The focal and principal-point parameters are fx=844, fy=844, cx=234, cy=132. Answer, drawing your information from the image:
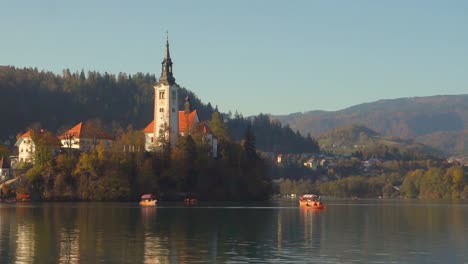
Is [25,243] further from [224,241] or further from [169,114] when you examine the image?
[169,114]

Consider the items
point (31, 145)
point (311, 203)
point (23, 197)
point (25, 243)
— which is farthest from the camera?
point (31, 145)

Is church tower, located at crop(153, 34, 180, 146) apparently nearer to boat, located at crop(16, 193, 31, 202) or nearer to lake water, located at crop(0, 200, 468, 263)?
boat, located at crop(16, 193, 31, 202)

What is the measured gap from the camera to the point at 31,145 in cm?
18688

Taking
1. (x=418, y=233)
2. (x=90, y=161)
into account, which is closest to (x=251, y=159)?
(x=90, y=161)

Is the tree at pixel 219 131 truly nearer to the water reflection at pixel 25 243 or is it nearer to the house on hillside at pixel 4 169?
the house on hillside at pixel 4 169

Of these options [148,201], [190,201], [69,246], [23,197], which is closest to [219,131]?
[190,201]

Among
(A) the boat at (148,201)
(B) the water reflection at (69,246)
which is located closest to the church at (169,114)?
(A) the boat at (148,201)

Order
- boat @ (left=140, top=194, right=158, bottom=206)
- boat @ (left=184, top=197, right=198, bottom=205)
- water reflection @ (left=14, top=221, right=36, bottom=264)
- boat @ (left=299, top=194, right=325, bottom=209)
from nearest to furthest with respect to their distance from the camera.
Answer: water reflection @ (left=14, top=221, right=36, bottom=264)
boat @ (left=140, top=194, right=158, bottom=206)
boat @ (left=299, top=194, right=325, bottom=209)
boat @ (left=184, top=197, right=198, bottom=205)

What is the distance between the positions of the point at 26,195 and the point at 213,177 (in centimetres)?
4004

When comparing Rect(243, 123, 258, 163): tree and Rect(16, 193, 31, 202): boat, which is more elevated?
Rect(243, 123, 258, 163): tree

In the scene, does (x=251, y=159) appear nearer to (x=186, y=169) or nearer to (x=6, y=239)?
(x=186, y=169)

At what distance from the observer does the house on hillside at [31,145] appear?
18100cm

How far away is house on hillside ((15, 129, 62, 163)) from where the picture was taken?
181000mm

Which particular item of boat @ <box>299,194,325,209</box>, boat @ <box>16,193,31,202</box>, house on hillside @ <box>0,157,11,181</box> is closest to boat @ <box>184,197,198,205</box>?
boat @ <box>299,194,325,209</box>
